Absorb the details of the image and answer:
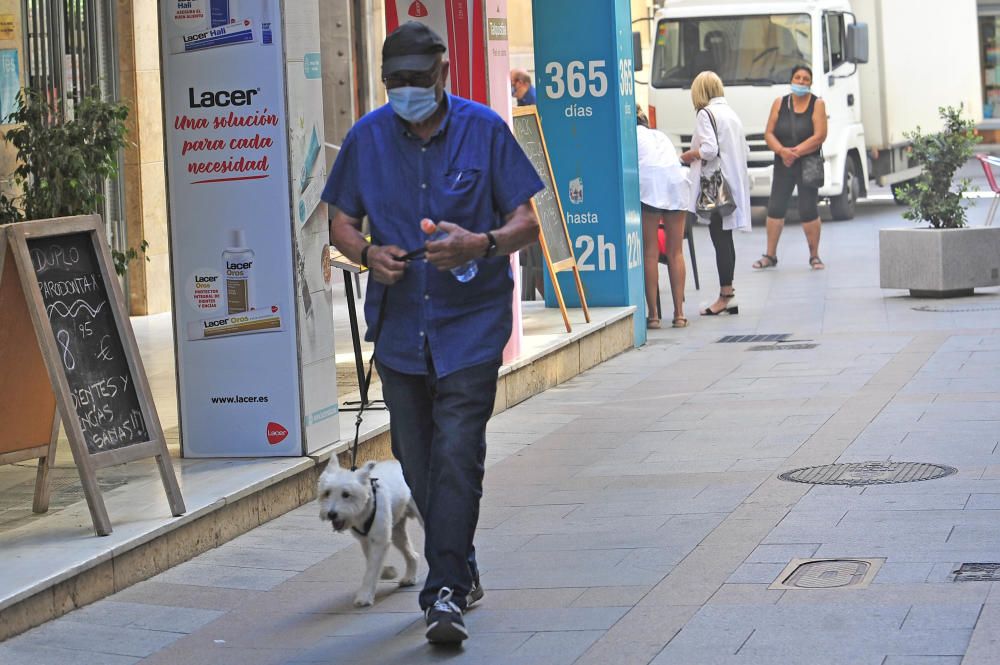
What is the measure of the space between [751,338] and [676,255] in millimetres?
1122

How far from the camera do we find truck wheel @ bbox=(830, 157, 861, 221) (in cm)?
2470

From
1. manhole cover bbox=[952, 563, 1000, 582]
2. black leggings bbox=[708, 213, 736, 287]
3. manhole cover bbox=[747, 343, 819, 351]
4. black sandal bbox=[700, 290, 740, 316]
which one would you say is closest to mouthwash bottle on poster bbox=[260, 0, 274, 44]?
manhole cover bbox=[952, 563, 1000, 582]

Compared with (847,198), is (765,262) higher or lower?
lower

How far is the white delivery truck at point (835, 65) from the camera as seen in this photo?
76.9 ft

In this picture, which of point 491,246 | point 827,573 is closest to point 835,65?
point 827,573

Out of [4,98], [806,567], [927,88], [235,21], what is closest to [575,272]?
[4,98]

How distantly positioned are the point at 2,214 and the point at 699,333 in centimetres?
769

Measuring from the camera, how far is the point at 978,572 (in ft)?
19.9

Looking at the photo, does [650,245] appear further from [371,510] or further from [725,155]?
[371,510]

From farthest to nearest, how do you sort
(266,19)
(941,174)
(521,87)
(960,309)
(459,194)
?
(521,87) → (941,174) → (960,309) → (266,19) → (459,194)

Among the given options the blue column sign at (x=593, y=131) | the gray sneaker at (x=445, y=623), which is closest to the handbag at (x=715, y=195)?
the blue column sign at (x=593, y=131)

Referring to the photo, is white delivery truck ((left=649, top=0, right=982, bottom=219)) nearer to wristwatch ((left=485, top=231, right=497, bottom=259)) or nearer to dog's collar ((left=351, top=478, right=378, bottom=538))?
dog's collar ((left=351, top=478, right=378, bottom=538))

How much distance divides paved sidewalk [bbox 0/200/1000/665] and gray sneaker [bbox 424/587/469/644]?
6cm

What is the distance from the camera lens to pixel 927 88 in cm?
2628
